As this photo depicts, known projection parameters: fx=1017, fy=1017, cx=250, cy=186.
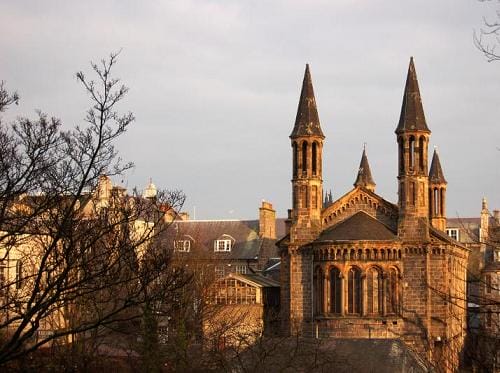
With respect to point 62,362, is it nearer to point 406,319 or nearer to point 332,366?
point 332,366

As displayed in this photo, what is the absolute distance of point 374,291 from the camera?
62.4 meters

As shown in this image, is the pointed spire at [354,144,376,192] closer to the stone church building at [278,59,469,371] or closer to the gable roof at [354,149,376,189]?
the gable roof at [354,149,376,189]

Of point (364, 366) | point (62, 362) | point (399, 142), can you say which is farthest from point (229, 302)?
point (62, 362)

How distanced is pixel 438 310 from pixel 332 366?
63.4ft

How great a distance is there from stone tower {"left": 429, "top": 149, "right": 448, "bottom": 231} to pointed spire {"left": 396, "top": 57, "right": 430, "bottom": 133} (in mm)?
20327

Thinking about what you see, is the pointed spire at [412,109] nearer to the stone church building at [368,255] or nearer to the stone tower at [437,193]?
the stone church building at [368,255]

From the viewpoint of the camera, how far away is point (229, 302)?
69312mm

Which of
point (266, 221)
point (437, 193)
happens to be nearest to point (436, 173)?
point (437, 193)

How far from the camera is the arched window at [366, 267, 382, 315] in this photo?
6231 cm

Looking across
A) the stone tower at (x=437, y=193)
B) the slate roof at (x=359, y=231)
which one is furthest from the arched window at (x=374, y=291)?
the stone tower at (x=437, y=193)

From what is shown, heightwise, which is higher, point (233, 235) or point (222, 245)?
point (233, 235)

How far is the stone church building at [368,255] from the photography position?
204 ft

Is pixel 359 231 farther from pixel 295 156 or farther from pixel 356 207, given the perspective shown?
pixel 295 156

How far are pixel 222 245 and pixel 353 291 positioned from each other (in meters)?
34.4
